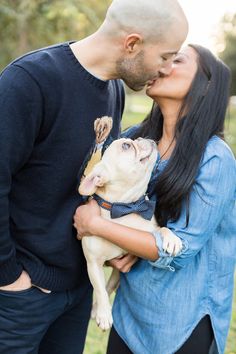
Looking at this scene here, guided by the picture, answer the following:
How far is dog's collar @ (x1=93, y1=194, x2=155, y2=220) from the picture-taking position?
248 cm

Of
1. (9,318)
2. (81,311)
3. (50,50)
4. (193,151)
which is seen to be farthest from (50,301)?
(50,50)

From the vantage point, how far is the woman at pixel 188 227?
2.41 m

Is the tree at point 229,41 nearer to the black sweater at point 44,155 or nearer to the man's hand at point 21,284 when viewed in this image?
the black sweater at point 44,155

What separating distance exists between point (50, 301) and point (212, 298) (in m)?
0.81

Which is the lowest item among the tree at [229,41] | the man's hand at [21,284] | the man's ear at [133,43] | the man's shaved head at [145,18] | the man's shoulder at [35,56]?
the tree at [229,41]

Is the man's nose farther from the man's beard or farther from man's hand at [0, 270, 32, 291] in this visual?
man's hand at [0, 270, 32, 291]

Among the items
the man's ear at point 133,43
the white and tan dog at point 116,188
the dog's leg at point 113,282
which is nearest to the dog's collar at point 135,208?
the white and tan dog at point 116,188

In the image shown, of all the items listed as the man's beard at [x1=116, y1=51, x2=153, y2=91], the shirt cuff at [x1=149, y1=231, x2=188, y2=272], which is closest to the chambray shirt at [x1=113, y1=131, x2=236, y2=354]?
the shirt cuff at [x1=149, y1=231, x2=188, y2=272]

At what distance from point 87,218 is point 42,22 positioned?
7.66 m

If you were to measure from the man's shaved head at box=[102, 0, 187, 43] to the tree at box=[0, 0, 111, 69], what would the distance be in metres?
6.36

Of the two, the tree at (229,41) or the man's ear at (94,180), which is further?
the tree at (229,41)

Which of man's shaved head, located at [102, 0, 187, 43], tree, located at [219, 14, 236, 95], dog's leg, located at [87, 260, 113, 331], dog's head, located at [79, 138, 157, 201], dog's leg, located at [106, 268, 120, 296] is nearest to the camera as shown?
man's shaved head, located at [102, 0, 187, 43]

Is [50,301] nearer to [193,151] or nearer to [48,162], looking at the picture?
[48,162]

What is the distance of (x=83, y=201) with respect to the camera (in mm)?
2625
